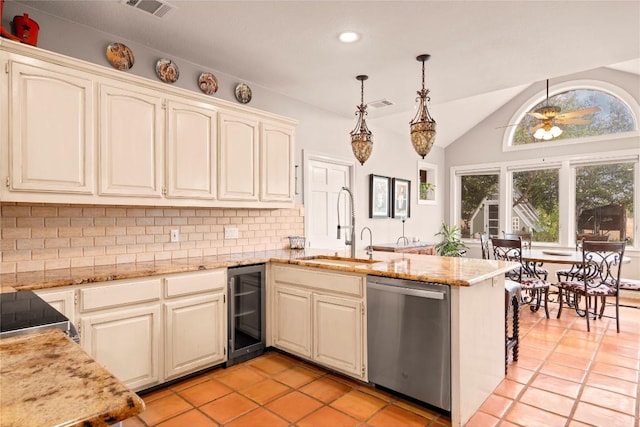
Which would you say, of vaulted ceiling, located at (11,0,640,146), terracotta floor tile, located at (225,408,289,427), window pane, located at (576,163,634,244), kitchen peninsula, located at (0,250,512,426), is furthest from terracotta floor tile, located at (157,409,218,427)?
window pane, located at (576,163,634,244)

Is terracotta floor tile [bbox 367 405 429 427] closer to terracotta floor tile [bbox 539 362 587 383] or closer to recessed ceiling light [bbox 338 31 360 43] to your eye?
terracotta floor tile [bbox 539 362 587 383]

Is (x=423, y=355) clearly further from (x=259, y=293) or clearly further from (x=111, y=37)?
(x=111, y=37)

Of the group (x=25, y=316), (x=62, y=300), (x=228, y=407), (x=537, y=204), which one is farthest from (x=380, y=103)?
(x=25, y=316)

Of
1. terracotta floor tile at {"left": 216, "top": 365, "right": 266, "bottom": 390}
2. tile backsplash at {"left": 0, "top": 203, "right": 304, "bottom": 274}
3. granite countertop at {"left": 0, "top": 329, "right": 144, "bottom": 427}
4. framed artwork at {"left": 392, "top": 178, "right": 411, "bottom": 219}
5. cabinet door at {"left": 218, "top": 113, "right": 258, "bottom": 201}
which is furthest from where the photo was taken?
framed artwork at {"left": 392, "top": 178, "right": 411, "bottom": 219}

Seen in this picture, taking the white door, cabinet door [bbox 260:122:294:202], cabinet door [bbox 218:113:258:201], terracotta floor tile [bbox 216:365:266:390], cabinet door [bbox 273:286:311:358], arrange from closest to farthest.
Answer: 1. terracotta floor tile [bbox 216:365:266:390]
2. cabinet door [bbox 273:286:311:358]
3. cabinet door [bbox 218:113:258:201]
4. cabinet door [bbox 260:122:294:202]
5. the white door

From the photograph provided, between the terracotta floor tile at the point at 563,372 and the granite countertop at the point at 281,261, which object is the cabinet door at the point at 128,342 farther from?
the terracotta floor tile at the point at 563,372

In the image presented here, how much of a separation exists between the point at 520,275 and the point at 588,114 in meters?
3.11

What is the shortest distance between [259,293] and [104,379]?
240 cm

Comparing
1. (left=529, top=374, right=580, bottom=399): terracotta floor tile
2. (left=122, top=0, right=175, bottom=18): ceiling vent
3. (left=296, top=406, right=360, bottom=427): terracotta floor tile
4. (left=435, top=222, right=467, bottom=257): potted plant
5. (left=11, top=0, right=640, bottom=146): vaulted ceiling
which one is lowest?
(left=296, top=406, right=360, bottom=427): terracotta floor tile

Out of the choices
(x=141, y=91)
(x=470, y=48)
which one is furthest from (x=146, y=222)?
(x=470, y=48)

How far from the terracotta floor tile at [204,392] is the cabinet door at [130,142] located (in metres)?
1.42

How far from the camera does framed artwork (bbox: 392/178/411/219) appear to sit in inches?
233

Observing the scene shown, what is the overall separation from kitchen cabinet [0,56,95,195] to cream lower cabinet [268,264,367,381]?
1.61 m

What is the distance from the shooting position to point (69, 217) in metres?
2.64
